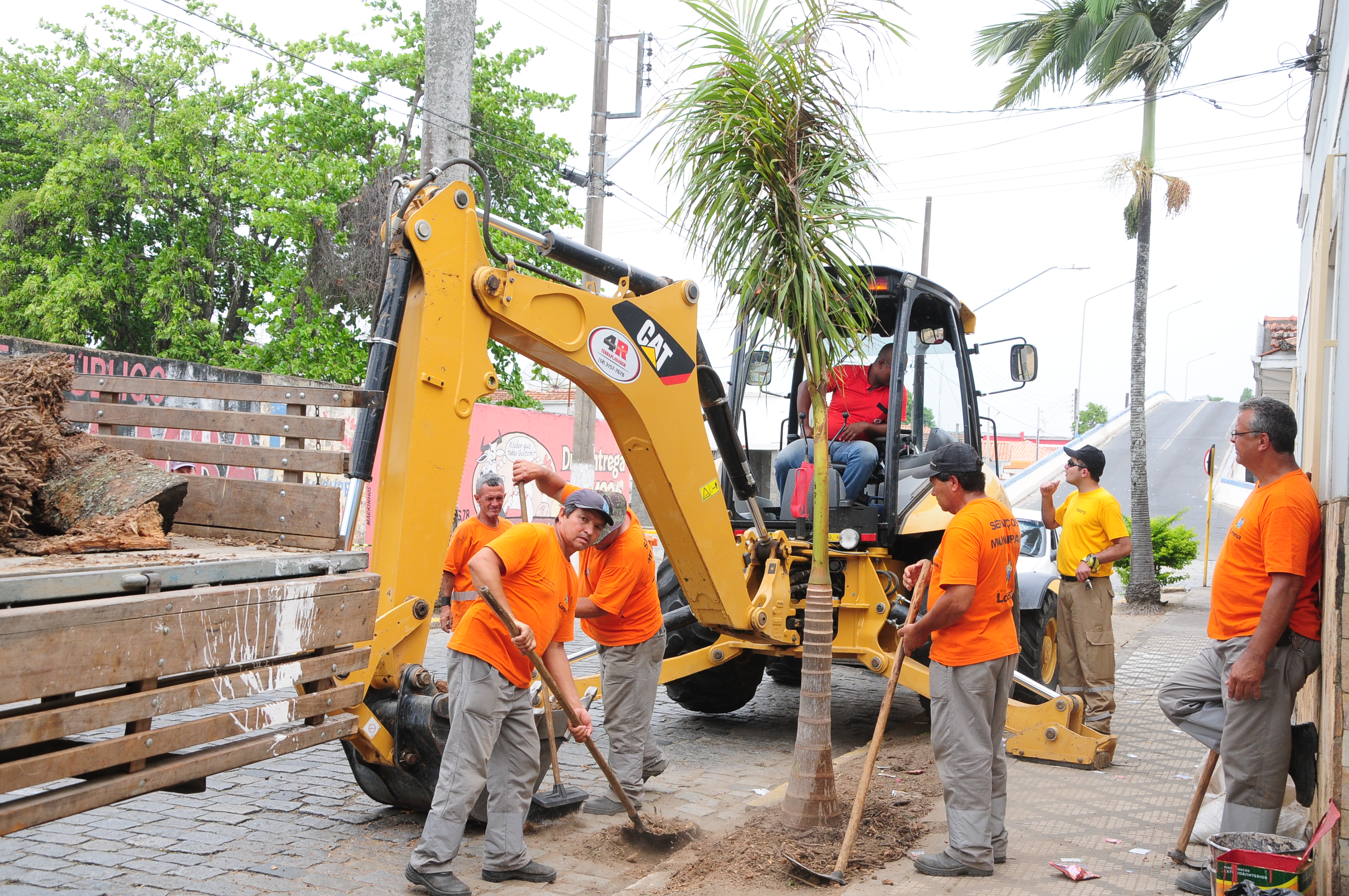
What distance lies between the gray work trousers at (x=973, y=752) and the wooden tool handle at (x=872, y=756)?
223mm

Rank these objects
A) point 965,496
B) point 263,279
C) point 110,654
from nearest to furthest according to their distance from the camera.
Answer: point 110,654, point 965,496, point 263,279

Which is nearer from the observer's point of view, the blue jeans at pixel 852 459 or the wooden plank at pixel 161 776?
the wooden plank at pixel 161 776

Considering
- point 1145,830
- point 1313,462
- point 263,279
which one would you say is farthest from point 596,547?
point 263,279

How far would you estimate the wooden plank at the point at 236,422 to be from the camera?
12.7 ft

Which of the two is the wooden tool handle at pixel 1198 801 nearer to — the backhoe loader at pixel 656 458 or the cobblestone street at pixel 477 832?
the cobblestone street at pixel 477 832

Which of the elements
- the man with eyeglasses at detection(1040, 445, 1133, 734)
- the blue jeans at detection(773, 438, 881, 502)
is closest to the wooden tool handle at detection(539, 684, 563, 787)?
the blue jeans at detection(773, 438, 881, 502)

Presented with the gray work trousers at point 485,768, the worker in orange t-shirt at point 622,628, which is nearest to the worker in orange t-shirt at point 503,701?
the gray work trousers at point 485,768

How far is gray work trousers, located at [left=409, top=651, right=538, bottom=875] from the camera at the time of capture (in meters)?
4.36

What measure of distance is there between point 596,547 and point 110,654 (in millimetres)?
3187

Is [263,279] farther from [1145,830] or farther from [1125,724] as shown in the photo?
[1145,830]

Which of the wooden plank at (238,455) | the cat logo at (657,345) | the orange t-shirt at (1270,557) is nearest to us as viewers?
the wooden plank at (238,455)

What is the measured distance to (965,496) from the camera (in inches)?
195

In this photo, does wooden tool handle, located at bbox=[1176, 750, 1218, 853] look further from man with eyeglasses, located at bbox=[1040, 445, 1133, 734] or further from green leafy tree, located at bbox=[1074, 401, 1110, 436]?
green leafy tree, located at bbox=[1074, 401, 1110, 436]

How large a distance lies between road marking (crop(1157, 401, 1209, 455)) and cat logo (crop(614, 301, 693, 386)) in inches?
1817
